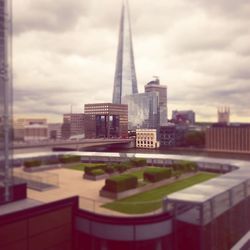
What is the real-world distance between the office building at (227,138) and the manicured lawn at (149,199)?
634 inches

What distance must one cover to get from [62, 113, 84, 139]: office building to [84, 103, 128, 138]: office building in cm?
711

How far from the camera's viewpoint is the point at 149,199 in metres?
23.1

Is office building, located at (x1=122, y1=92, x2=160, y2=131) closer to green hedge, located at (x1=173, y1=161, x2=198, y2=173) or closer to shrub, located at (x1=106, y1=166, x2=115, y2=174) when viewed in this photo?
green hedge, located at (x1=173, y1=161, x2=198, y2=173)

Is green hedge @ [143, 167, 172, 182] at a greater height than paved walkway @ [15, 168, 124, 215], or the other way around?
green hedge @ [143, 167, 172, 182]

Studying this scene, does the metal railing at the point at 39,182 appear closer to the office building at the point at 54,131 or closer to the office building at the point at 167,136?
the office building at the point at 167,136

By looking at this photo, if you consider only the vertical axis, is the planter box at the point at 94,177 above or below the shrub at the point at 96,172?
below

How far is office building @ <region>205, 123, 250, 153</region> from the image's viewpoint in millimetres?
48438

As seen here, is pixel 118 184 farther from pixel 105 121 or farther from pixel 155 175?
pixel 105 121

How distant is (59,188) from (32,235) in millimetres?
8395

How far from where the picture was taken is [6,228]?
50.7 feet

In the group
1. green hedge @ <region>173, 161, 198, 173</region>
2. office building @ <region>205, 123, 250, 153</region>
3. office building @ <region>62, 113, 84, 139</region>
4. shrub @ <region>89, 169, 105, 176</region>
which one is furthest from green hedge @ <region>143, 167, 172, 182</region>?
office building @ <region>62, 113, 84, 139</region>

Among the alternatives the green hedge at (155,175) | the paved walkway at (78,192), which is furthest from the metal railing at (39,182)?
the green hedge at (155,175)

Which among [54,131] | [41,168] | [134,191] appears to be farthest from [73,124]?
[134,191]

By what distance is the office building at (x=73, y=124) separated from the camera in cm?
8319
